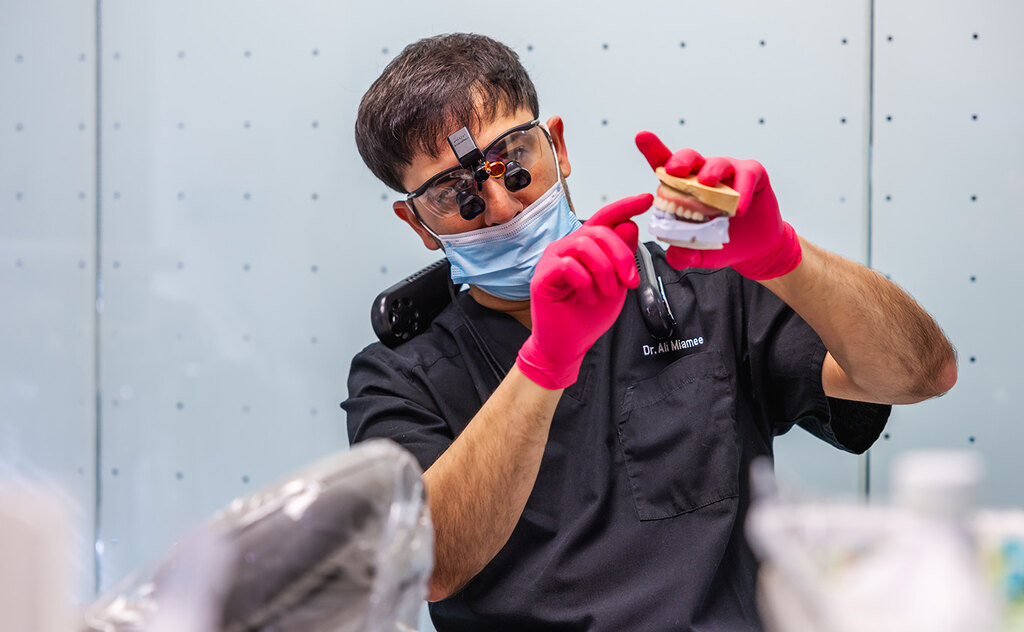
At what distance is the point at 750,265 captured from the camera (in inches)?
40.9

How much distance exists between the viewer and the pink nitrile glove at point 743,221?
88 cm

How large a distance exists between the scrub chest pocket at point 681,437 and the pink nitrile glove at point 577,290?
229 mm

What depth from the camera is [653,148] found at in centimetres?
94

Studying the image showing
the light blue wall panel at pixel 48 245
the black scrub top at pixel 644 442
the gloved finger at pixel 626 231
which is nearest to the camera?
the gloved finger at pixel 626 231

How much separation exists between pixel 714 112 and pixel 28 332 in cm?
163

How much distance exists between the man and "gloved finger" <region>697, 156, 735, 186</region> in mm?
42

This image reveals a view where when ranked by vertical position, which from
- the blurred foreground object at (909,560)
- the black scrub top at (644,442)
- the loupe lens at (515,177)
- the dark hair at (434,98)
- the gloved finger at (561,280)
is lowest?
the black scrub top at (644,442)

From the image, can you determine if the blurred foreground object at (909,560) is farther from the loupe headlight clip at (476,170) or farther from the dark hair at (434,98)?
the dark hair at (434,98)

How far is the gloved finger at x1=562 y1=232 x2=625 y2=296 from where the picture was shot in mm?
956

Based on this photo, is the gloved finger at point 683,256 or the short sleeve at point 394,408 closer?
the gloved finger at point 683,256

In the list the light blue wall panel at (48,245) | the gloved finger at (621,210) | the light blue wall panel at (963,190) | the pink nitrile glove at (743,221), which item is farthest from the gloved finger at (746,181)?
the light blue wall panel at (48,245)

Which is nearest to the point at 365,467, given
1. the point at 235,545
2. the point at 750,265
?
the point at 235,545

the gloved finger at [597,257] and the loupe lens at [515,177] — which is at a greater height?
the loupe lens at [515,177]

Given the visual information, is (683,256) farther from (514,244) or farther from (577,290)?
(514,244)
